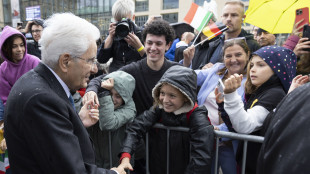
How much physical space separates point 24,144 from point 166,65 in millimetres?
1667

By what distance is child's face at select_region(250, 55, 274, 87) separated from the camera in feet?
6.29

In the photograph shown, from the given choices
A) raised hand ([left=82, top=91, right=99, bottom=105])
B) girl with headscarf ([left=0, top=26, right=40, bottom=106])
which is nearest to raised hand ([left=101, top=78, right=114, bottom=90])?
raised hand ([left=82, top=91, right=99, bottom=105])

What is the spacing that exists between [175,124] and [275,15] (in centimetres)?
225

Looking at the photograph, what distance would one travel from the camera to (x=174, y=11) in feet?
111

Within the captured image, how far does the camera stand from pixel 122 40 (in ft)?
9.41

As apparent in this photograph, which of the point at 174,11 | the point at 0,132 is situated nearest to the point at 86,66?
the point at 0,132

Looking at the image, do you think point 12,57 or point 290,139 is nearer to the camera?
point 290,139

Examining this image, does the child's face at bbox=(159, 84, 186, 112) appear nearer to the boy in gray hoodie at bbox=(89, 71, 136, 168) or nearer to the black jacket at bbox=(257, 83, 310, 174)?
the boy in gray hoodie at bbox=(89, 71, 136, 168)

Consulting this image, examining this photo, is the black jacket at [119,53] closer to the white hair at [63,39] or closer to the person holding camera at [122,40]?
the person holding camera at [122,40]

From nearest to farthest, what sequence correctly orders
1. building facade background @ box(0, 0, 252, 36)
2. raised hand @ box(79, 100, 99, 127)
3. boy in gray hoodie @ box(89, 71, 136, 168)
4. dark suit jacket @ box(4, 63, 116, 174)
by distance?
dark suit jacket @ box(4, 63, 116, 174) → raised hand @ box(79, 100, 99, 127) → boy in gray hoodie @ box(89, 71, 136, 168) → building facade background @ box(0, 0, 252, 36)

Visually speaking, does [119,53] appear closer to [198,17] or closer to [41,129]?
[198,17]

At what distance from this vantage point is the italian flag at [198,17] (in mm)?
2885

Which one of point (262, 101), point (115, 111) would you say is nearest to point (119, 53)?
point (115, 111)

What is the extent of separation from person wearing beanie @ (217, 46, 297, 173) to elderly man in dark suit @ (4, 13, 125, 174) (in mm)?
1037
